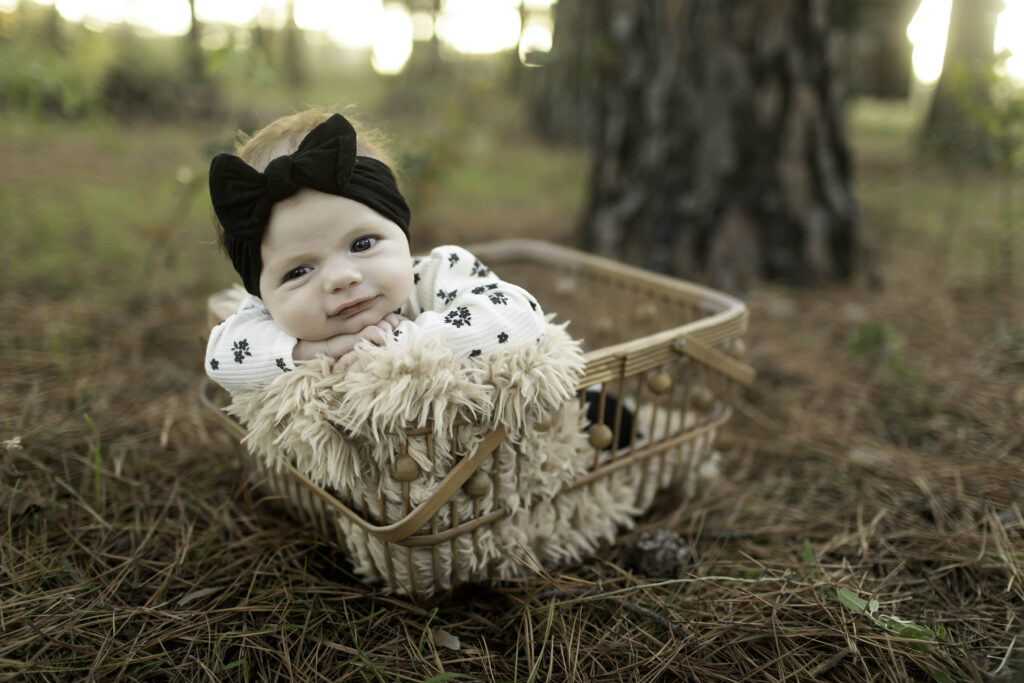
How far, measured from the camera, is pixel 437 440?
44.5 inches

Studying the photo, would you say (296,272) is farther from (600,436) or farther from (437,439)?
(600,436)

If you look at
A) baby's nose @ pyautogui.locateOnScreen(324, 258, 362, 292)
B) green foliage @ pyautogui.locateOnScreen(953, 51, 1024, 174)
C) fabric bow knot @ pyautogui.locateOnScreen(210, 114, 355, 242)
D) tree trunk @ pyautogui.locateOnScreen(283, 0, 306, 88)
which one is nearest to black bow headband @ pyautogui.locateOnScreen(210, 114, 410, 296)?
fabric bow knot @ pyautogui.locateOnScreen(210, 114, 355, 242)

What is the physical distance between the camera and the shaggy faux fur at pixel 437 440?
1.08 metres

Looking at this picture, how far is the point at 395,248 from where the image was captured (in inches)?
48.8

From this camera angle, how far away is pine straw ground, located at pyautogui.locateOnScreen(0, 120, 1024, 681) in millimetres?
1187

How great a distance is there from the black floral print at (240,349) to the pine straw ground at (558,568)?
50cm

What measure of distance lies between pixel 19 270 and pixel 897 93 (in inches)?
347

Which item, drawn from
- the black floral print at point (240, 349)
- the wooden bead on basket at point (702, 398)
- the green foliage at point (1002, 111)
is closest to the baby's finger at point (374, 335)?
the black floral print at point (240, 349)

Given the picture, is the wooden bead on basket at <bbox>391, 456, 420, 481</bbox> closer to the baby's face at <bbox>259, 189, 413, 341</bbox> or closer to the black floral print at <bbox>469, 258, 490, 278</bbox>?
the baby's face at <bbox>259, 189, 413, 341</bbox>

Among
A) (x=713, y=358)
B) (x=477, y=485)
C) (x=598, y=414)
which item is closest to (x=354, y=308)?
(x=477, y=485)

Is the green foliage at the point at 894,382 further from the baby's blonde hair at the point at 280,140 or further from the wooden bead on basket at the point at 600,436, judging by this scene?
the baby's blonde hair at the point at 280,140

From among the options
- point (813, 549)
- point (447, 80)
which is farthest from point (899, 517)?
point (447, 80)

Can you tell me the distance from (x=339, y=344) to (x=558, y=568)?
72 cm

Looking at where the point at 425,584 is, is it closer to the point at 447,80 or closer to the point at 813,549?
the point at 813,549
